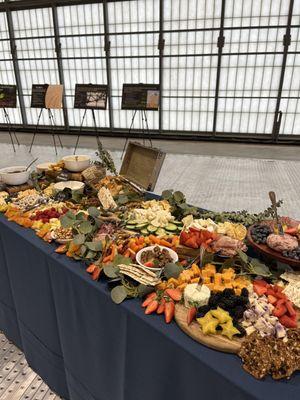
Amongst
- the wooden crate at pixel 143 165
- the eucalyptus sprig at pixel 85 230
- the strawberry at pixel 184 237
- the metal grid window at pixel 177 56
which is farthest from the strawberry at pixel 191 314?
the metal grid window at pixel 177 56

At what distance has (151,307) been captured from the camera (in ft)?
4.44

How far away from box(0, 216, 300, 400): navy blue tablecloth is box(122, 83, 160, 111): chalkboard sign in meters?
6.09

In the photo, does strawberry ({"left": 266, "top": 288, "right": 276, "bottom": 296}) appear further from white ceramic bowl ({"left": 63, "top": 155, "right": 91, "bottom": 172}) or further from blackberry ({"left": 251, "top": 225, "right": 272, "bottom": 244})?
white ceramic bowl ({"left": 63, "top": 155, "right": 91, "bottom": 172})

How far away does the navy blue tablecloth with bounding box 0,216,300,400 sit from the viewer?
44.3 inches

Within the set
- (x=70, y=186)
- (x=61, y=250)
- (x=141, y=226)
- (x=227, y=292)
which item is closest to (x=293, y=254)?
(x=227, y=292)

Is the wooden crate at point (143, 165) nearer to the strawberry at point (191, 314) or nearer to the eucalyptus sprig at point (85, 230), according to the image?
the eucalyptus sprig at point (85, 230)

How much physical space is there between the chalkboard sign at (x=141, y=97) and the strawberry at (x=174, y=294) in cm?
678

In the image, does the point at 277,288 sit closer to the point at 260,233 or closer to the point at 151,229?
the point at 260,233

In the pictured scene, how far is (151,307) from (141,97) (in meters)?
7.15

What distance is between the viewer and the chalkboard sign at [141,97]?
7.67m

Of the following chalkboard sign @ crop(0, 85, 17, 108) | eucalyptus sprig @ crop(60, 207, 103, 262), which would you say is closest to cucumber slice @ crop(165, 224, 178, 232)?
eucalyptus sprig @ crop(60, 207, 103, 262)

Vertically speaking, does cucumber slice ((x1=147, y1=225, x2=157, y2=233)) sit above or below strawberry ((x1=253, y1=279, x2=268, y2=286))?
above

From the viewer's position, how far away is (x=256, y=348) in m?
1.09

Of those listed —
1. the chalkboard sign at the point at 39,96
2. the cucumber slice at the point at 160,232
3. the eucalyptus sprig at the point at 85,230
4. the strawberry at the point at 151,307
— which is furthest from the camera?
the chalkboard sign at the point at 39,96
